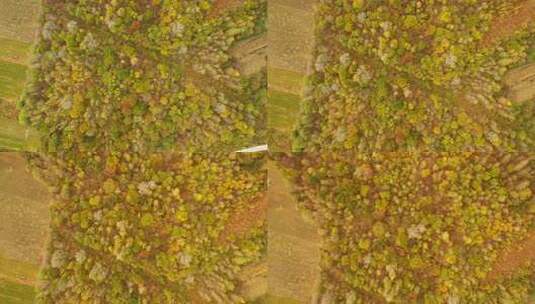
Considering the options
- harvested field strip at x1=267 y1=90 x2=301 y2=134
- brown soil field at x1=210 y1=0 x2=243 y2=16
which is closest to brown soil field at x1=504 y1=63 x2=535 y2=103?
harvested field strip at x1=267 y1=90 x2=301 y2=134

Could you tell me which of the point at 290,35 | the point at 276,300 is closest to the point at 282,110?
the point at 290,35

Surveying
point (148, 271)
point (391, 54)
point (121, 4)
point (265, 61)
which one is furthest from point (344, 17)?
point (148, 271)

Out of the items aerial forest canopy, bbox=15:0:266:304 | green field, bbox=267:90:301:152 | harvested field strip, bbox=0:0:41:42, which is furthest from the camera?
harvested field strip, bbox=0:0:41:42

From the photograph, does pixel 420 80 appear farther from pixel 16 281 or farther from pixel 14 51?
pixel 16 281

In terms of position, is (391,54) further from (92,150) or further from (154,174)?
(92,150)

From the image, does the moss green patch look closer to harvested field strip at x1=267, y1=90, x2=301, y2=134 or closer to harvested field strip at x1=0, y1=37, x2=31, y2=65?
harvested field strip at x1=267, y1=90, x2=301, y2=134
